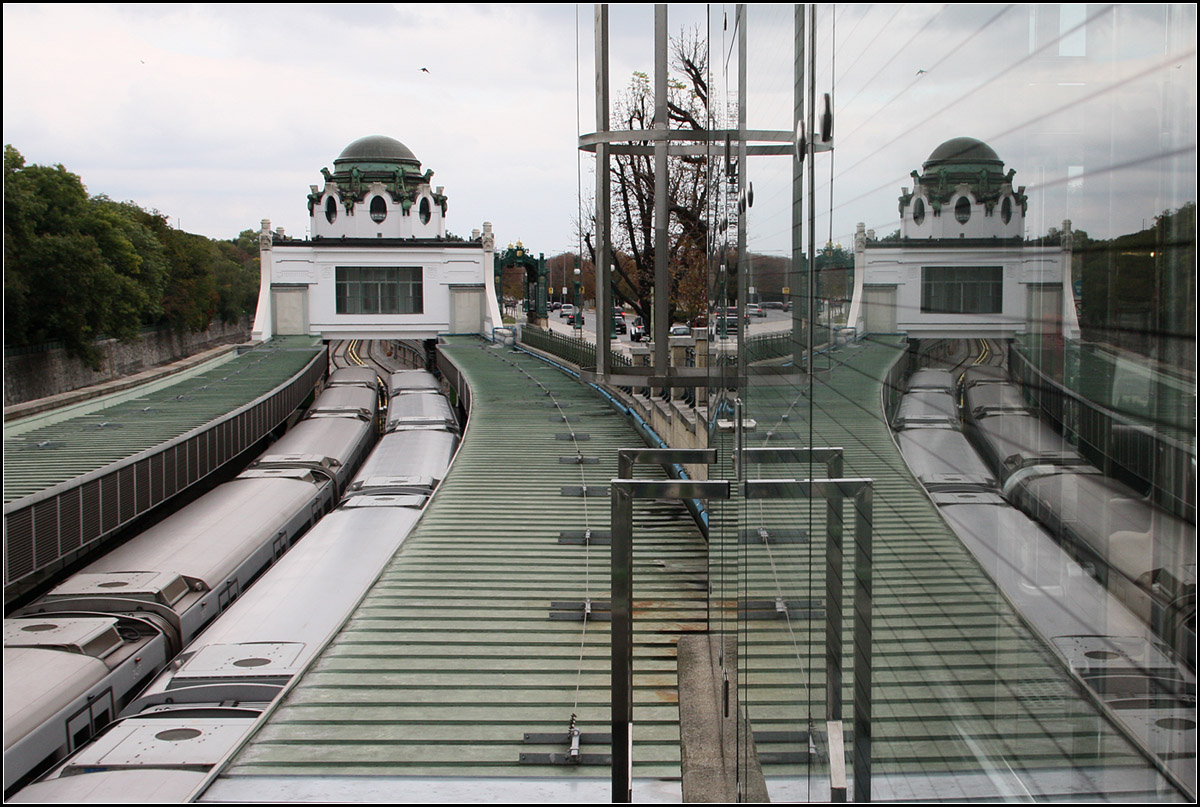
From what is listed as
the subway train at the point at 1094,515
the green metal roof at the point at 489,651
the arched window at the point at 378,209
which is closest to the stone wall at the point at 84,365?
the arched window at the point at 378,209

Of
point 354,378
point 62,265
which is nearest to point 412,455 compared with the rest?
point 354,378

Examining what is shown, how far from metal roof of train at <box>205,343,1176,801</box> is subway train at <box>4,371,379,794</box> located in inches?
92.2

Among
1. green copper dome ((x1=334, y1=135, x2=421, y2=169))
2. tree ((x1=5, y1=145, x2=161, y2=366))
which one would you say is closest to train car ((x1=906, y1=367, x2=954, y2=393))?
tree ((x1=5, y1=145, x2=161, y2=366))

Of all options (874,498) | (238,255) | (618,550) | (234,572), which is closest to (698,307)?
(234,572)

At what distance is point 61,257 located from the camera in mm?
36125

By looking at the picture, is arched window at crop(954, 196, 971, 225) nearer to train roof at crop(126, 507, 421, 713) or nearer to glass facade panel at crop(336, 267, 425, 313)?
train roof at crop(126, 507, 421, 713)

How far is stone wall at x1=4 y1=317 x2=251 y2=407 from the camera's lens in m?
36.2

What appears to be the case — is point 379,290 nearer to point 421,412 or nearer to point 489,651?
point 421,412

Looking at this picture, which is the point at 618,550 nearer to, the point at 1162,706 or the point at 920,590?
the point at 920,590

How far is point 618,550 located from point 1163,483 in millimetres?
3802

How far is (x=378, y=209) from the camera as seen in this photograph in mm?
44938

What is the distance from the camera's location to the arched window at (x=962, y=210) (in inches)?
52.0

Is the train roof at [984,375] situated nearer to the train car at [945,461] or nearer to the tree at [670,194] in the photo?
the train car at [945,461]

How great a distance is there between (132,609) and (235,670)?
7.23 ft
